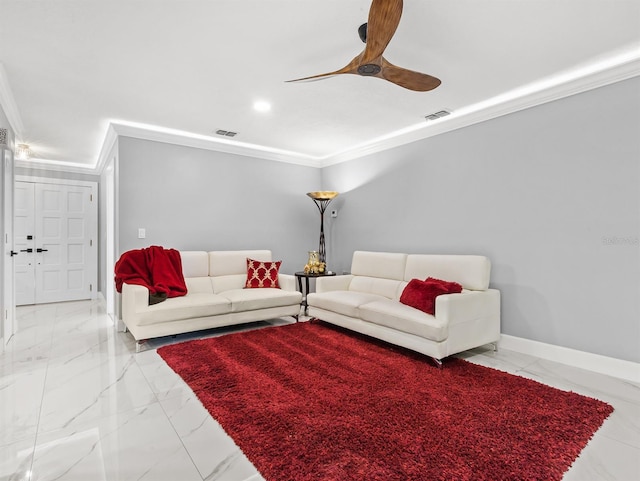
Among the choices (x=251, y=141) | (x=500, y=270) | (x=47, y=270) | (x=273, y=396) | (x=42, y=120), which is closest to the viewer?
(x=273, y=396)

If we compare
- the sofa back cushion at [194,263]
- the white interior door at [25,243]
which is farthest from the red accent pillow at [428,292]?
the white interior door at [25,243]

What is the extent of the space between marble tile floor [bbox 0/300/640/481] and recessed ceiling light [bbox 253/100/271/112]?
2572 mm

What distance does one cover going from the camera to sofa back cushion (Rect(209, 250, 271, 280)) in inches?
182

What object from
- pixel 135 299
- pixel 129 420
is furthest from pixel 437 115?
pixel 129 420

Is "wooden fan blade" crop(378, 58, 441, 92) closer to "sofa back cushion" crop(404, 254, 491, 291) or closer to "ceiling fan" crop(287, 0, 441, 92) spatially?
"ceiling fan" crop(287, 0, 441, 92)

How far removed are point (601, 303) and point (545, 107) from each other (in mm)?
1767

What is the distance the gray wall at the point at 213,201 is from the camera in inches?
170

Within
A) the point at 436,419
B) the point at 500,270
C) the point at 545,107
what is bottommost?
the point at 436,419

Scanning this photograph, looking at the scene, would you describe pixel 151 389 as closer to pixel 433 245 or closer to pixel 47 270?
pixel 433 245

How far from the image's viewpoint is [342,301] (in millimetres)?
3943

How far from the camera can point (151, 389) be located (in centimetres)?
260

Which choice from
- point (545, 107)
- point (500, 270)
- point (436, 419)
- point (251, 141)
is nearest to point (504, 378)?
point (436, 419)

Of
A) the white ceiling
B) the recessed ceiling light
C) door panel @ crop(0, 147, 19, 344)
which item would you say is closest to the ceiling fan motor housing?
the white ceiling

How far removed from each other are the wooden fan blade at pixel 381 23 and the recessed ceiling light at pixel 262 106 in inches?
69.8
